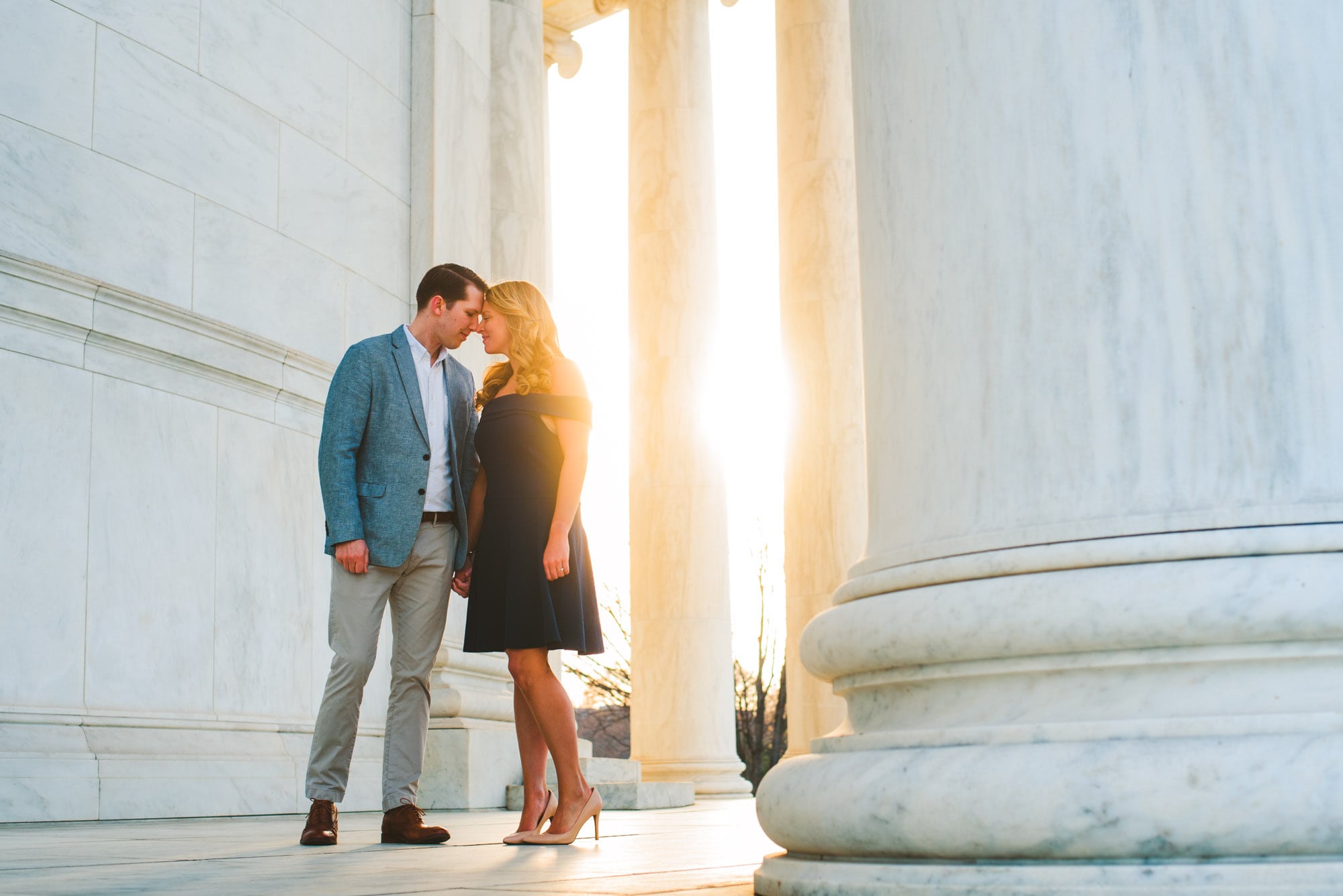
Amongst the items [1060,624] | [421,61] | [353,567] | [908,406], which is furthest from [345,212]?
[1060,624]

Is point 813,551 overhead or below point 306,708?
overhead

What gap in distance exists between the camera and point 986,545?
28141mm

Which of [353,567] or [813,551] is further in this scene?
[813,551]

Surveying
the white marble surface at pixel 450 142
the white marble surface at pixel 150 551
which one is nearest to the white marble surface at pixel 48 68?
the white marble surface at pixel 150 551

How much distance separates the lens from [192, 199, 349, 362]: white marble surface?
242 feet

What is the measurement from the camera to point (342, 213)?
85250 millimetres

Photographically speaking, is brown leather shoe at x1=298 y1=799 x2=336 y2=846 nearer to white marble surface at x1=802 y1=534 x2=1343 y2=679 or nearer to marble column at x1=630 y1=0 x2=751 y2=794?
white marble surface at x1=802 y1=534 x2=1343 y2=679

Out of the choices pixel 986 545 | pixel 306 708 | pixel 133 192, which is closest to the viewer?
pixel 986 545

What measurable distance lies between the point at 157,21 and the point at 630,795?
173 feet

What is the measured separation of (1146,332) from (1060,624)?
575 cm

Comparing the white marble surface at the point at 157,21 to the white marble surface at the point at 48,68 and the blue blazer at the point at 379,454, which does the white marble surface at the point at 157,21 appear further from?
the blue blazer at the point at 379,454

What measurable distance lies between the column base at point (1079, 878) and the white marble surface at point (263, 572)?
1957 inches

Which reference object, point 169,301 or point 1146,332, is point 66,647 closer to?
point 169,301

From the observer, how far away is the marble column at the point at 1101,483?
2423cm
